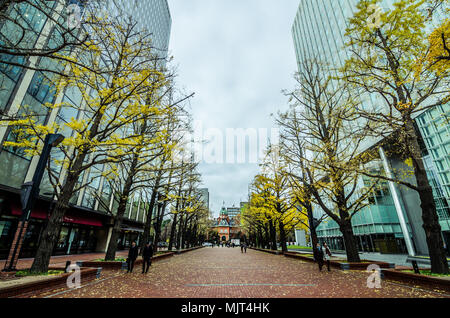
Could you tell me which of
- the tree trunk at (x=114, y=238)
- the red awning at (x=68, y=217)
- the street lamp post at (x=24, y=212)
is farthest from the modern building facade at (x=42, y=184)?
the street lamp post at (x=24, y=212)

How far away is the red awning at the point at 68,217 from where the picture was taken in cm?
1272

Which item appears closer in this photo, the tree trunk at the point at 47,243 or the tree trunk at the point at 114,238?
the tree trunk at the point at 47,243

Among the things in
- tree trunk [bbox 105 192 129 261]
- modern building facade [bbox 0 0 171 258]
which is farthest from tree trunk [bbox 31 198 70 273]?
tree trunk [bbox 105 192 129 261]

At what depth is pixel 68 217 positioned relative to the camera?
16.7 meters

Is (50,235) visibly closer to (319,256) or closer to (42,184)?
(42,184)

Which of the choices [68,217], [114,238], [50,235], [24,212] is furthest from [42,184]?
[24,212]

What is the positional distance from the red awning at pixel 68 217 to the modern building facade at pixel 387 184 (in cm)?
2222

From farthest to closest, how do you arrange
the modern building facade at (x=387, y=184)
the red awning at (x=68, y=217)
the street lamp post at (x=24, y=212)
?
1. the modern building facade at (x=387, y=184)
2. the red awning at (x=68, y=217)
3. the street lamp post at (x=24, y=212)

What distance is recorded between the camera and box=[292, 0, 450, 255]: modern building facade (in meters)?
20.1

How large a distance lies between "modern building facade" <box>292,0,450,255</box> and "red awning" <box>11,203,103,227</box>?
875 inches

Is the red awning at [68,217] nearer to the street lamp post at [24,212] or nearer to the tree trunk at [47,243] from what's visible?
the tree trunk at [47,243]
